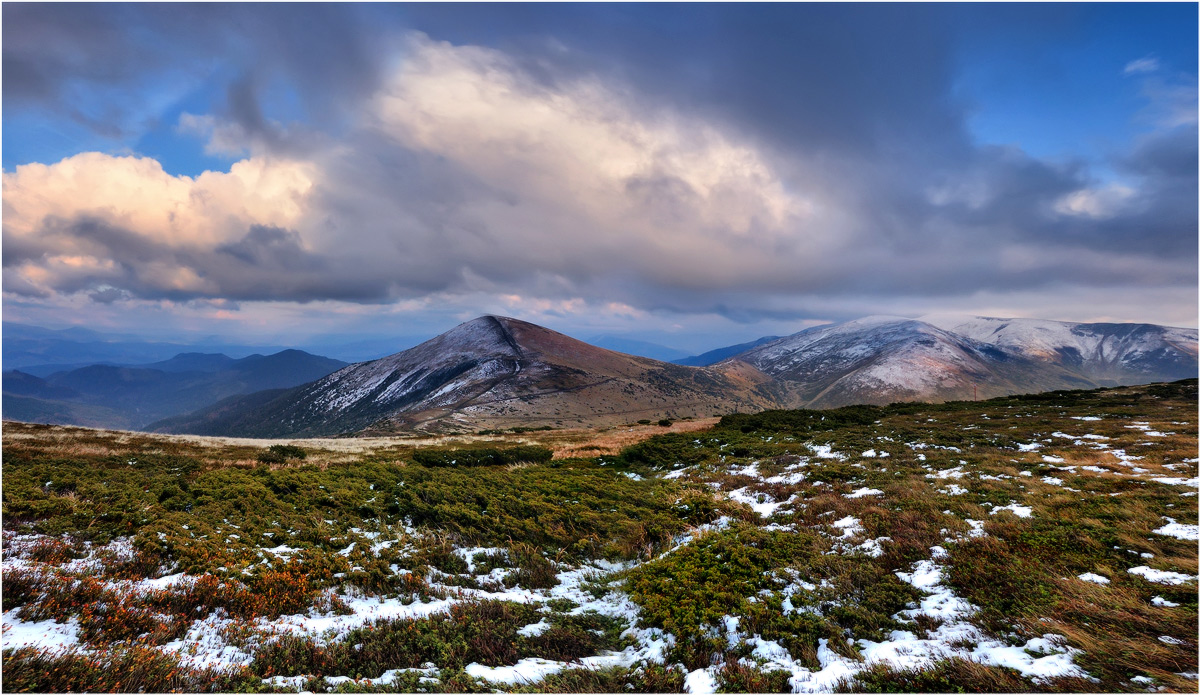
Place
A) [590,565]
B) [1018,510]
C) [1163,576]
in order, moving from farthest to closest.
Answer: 1. [590,565]
2. [1018,510]
3. [1163,576]

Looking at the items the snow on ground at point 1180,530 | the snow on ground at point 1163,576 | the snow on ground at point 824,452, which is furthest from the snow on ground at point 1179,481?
the snow on ground at point 824,452

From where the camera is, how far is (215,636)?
7.09m

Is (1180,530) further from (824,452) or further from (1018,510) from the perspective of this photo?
(824,452)

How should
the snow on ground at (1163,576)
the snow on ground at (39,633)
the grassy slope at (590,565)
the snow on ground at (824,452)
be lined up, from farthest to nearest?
the snow on ground at (824,452)
the snow on ground at (1163,576)
the grassy slope at (590,565)
the snow on ground at (39,633)

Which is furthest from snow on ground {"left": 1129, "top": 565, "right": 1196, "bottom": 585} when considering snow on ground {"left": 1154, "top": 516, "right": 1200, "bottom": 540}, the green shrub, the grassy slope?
the green shrub

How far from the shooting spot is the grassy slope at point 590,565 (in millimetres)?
6441

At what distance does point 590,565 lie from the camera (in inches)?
464

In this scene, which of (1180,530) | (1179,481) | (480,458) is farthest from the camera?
(480,458)

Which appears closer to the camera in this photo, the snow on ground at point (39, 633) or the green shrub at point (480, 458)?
the snow on ground at point (39, 633)

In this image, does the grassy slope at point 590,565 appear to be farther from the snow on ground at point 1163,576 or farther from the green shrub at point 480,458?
the green shrub at point 480,458

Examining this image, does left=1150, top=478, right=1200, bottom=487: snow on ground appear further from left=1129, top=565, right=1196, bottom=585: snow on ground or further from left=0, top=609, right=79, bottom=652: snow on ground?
left=0, top=609, right=79, bottom=652: snow on ground

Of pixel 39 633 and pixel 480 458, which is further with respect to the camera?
pixel 480 458

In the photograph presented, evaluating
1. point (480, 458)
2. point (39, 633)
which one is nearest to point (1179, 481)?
point (39, 633)

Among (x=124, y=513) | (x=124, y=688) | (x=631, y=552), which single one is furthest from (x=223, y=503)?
(x=631, y=552)
